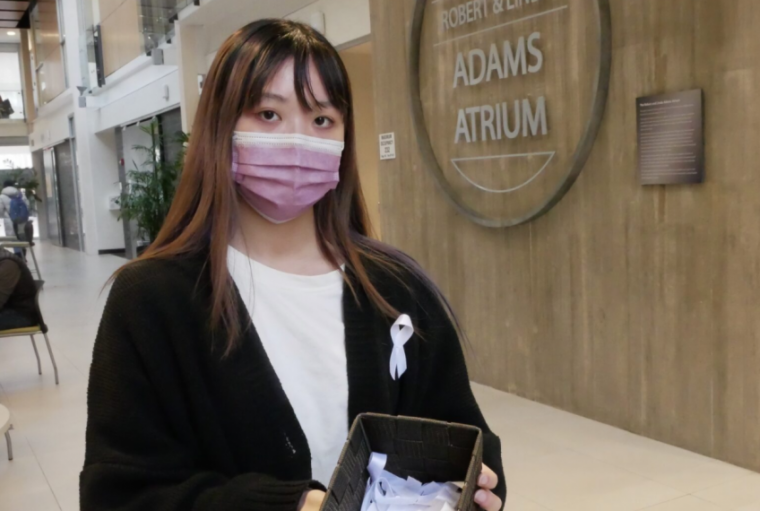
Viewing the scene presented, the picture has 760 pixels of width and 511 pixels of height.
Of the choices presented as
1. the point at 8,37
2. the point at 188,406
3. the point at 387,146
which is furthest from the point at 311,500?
the point at 8,37

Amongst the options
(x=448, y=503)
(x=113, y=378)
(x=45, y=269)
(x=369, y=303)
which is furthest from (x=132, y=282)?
(x=45, y=269)

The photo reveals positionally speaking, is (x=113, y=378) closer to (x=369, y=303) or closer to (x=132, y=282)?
(x=132, y=282)

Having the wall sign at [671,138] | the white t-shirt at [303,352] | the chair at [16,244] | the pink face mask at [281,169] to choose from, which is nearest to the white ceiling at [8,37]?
the chair at [16,244]

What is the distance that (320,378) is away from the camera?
1.24 metres

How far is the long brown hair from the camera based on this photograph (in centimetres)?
119

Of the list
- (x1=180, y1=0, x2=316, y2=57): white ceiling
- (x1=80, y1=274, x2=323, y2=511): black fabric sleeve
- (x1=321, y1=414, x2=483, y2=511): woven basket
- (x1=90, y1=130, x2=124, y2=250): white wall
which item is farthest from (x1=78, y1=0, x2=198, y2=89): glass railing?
(x1=321, y1=414, x2=483, y2=511): woven basket

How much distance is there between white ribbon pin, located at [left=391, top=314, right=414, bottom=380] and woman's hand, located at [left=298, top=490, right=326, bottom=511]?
27 cm

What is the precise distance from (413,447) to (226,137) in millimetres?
562

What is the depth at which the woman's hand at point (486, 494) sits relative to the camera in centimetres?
109

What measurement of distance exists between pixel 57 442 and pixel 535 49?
3442 mm

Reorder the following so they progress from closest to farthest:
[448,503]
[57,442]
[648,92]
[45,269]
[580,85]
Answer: [448,503]
[648,92]
[580,85]
[57,442]
[45,269]

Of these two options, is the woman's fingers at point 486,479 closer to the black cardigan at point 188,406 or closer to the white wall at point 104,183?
the black cardigan at point 188,406

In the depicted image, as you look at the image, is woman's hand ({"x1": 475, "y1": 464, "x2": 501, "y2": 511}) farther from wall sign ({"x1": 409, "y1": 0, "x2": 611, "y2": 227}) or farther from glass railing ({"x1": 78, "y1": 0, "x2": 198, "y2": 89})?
glass railing ({"x1": 78, "y1": 0, "x2": 198, "y2": 89})

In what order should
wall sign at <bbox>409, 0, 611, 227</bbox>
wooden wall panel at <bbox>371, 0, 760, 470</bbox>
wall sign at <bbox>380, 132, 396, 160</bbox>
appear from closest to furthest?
wooden wall panel at <bbox>371, 0, 760, 470</bbox> → wall sign at <bbox>409, 0, 611, 227</bbox> → wall sign at <bbox>380, 132, 396, 160</bbox>
